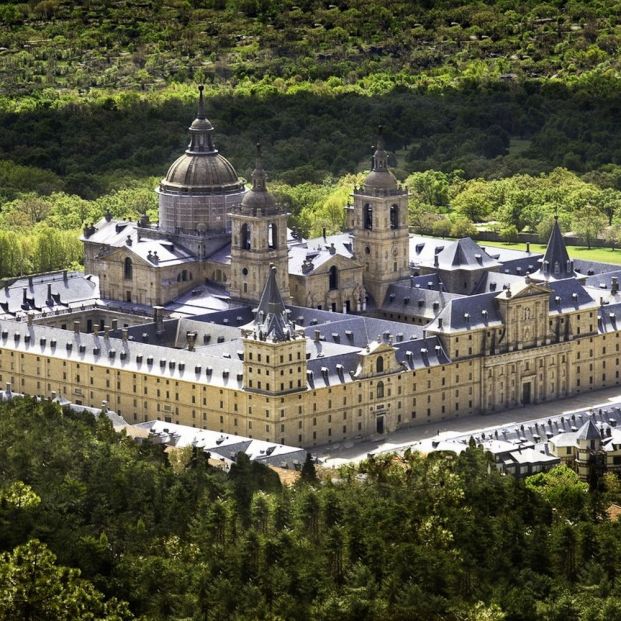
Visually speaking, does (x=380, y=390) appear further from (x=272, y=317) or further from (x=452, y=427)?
(x=272, y=317)

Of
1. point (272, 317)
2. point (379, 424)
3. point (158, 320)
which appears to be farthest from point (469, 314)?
point (158, 320)

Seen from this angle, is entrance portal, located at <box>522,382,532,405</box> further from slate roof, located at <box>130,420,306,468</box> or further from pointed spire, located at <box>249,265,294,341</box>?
slate roof, located at <box>130,420,306,468</box>

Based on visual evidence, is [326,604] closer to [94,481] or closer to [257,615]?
[257,615]

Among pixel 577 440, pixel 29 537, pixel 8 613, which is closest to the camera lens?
pixel 8 613

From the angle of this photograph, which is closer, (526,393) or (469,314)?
(469,314)

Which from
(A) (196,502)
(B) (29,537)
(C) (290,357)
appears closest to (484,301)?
(C) (290,357)

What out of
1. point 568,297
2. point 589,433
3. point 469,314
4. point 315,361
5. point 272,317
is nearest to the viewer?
point 589,433

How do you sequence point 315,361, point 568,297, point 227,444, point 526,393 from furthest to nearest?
point 568,297
point 526,393
point 315,361
point 227,444
